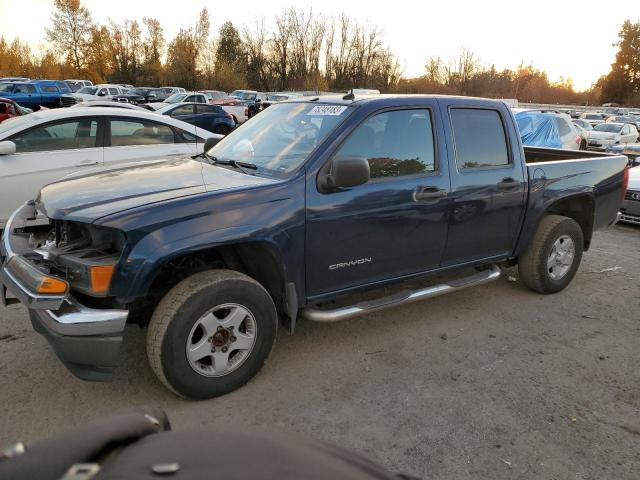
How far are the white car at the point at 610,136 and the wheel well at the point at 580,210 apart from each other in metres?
17.1

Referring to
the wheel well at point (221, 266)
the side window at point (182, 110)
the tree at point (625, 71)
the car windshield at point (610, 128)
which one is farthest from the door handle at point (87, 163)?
the tree at point (625, 71)

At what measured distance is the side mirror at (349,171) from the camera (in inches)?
126

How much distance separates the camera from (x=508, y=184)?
4355 millimetres

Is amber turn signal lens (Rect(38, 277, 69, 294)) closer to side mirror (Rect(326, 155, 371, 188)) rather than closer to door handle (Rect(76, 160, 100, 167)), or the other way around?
side mirror (Rect(326, 155, 371, 188))

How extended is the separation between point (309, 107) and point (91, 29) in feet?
237

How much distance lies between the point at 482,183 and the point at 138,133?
4.74 meters

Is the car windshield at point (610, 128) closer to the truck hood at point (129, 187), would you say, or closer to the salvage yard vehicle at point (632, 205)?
the salvage yard vehicle at point (632, 205)

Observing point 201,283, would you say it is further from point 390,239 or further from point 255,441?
point 255,441

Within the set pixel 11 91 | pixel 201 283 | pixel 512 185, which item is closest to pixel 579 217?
pixel 512 185

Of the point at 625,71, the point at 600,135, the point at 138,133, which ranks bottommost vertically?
→ the point at 600,135

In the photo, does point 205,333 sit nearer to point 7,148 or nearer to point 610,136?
point 7,148

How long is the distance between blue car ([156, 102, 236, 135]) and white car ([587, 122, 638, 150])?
14641 mm

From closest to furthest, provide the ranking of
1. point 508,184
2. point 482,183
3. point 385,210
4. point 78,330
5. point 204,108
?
point 78,330, point 385,210, point 482,183, point 508,184, point 204,108

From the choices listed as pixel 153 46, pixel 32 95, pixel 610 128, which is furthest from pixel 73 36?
pixel 610 128
